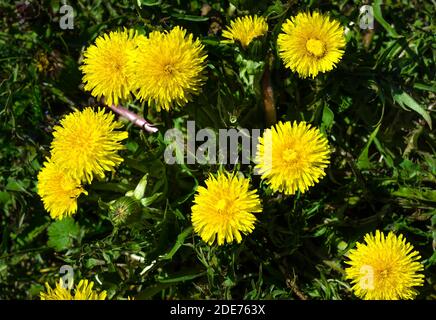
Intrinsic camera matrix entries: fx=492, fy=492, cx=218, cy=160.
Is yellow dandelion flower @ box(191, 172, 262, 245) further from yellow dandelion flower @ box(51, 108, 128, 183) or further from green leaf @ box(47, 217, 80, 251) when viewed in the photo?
green leaf @ box(47, 217, 80, 251)

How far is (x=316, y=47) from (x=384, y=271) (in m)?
0.74

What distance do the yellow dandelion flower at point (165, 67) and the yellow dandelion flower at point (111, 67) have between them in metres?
0.06

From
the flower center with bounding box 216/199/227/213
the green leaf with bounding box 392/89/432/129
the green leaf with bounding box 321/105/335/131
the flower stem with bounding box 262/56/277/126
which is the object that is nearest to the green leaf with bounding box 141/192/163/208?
the flower center with bounding box 216/199/227/213

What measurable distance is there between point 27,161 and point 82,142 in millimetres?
684

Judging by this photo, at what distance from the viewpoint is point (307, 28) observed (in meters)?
1.62

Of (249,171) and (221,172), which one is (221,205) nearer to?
(221,172)

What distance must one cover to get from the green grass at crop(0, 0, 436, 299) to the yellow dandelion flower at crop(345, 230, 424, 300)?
0.65ft

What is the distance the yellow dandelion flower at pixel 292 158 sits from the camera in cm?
152

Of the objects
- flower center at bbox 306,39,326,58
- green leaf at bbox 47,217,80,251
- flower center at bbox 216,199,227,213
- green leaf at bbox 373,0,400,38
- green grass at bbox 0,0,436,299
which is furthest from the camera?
green leaf at bbox 47,217,80,251

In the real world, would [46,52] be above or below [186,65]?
above

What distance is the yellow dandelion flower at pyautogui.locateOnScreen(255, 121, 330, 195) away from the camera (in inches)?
59.7

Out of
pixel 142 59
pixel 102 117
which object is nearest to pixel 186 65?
pixel 142 59

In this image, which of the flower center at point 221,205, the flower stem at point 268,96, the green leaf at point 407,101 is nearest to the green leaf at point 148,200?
the flower center at point 221,205
